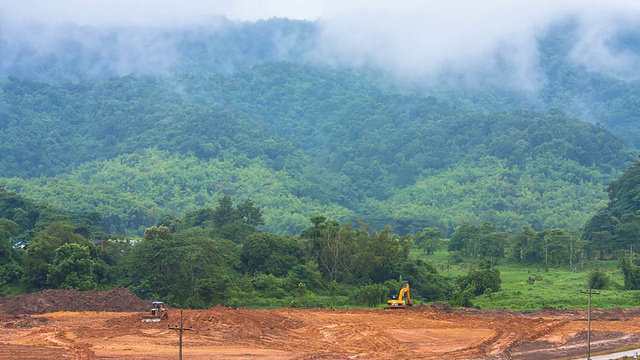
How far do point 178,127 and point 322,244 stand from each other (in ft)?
217

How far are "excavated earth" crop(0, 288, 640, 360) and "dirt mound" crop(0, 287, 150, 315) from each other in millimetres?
47

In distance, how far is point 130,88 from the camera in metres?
132

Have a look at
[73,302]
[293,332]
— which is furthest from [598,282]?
[73,302]

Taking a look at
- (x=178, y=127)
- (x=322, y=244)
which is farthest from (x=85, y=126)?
(x=322, y=244)

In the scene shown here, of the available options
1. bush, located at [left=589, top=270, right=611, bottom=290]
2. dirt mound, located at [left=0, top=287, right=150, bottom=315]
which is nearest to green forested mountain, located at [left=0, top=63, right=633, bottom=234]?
bush, located at [left=589, top=270, right=611, bottom=290]

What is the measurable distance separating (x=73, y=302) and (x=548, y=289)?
86.6 ft

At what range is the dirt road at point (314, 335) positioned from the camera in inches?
1176

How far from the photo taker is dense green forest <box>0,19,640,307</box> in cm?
4716

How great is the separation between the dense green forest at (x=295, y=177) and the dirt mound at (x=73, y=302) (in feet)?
10.9

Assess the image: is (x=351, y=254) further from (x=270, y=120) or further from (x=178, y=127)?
(x=270, y=120)

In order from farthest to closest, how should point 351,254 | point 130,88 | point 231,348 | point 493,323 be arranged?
point 130,88 → point 351,254 → point 493,323 → point 231,348

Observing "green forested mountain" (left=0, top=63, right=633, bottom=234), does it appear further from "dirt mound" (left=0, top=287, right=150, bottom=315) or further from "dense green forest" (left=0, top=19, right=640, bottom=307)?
"dirt mound" (left=0, top=287, right=150, bottom=315)

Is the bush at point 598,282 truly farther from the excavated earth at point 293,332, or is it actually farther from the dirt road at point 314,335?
the dirt road at point 314,335

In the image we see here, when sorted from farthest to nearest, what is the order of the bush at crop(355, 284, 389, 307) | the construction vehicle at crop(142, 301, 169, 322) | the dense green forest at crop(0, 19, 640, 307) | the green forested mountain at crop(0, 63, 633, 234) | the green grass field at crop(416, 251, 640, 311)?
the green forested mountain at crop(0, 63, 633, 234) → the dense green forest at crop(0, 19, 640, 307) → the bush at crop(355, 284, 389, 307) → the green grass field at crop(416, 251, 640, 311) → the construction vehicle at crop(142, 301, 169, 322)
